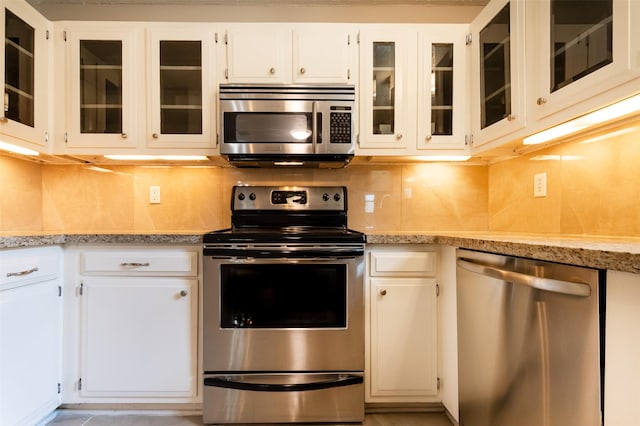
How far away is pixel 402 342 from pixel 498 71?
1.43m

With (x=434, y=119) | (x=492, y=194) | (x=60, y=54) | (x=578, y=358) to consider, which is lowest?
(x=578, y=358)

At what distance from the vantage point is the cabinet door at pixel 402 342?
1691mm

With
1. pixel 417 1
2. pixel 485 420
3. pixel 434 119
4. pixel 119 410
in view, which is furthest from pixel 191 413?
pixel 417 1

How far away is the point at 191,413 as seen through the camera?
171cm

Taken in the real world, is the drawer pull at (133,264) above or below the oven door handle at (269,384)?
above

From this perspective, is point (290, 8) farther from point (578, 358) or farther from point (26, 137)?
point (578, 358)

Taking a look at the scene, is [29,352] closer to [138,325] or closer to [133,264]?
[138,325]

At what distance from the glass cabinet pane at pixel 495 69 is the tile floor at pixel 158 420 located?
155 cm

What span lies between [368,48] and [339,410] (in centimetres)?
190

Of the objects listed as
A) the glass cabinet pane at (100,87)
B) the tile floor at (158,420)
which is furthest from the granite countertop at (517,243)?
the tile floor at (158,420)

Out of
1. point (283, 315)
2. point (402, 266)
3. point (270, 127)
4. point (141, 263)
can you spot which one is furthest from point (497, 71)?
point (141, 263)

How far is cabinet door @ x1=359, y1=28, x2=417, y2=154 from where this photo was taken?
6.21ft

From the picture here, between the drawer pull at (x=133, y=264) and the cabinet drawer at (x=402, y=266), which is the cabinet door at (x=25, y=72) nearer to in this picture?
the drawer pull at (x=133, y=264)

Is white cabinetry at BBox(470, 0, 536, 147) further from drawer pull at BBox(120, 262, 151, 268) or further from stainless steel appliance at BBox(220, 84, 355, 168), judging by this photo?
drawer pull at BBox(120, 262, 151, 268)
